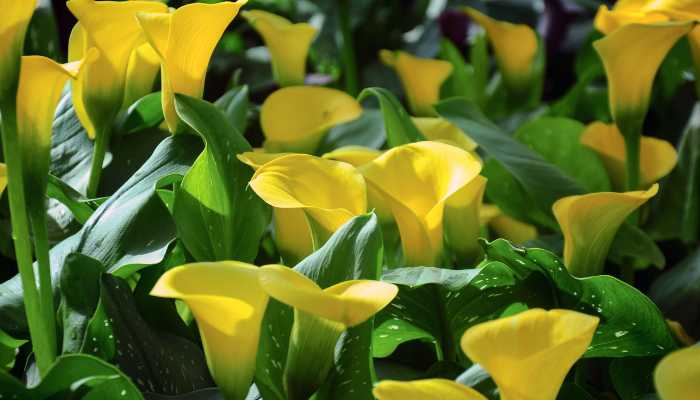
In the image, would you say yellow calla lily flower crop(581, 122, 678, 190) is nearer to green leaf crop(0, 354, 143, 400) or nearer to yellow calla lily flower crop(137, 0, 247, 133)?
yellow calla lily flower crop(137, 0, 247, 133)

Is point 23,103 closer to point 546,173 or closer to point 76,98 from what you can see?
point 76,98

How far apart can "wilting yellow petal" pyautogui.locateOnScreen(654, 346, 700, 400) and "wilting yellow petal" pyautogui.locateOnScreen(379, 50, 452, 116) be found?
1.57 feet

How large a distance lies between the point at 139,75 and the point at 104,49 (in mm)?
100

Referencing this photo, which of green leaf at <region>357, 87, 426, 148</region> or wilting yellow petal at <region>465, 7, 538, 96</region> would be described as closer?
green leaf at <region>357, 87, 426, 148</region>

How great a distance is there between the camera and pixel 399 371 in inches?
18.2

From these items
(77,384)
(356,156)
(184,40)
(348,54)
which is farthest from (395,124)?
(348,54)

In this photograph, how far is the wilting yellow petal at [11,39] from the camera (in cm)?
35

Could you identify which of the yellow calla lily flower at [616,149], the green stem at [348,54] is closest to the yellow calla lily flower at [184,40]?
the yellow calla lily flower at [616,149]

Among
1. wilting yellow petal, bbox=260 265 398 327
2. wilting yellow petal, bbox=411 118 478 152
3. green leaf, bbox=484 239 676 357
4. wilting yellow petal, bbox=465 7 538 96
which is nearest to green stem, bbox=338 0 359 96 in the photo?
wilting yellow petal, bbox=465 7 538 96

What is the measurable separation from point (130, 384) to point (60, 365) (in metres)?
0.02

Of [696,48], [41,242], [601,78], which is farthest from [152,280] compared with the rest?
[601,78]

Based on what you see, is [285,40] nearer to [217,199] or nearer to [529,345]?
[217,199]

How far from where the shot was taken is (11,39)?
Answer: 36 centimetres

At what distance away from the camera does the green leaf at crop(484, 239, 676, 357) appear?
42cm
